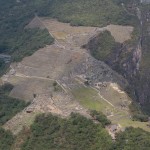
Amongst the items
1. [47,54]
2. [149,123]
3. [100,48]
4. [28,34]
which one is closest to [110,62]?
[100,48]

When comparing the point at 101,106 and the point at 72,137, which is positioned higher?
the point at 72,137

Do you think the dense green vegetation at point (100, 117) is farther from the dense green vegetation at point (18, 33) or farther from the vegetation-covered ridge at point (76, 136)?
the dense green vegetation at point (18, 33)

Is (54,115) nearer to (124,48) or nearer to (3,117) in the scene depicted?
(3,117)

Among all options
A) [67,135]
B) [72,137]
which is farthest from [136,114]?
[67,135]

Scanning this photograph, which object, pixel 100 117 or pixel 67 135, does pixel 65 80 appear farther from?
pixel 67 135

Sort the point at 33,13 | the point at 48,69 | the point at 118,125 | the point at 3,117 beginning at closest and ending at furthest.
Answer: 1. the point at 118,125
2. the point at 3,117
3. the point at 48,69
4. the point at 33,13

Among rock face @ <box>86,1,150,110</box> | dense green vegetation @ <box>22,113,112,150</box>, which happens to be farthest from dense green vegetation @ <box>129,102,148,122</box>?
rock face @ <box>86,1,150,110</box>

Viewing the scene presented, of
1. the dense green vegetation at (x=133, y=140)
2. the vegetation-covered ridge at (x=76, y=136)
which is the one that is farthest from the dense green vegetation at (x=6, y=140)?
the dense green vegetation at (x=133, y=140)
